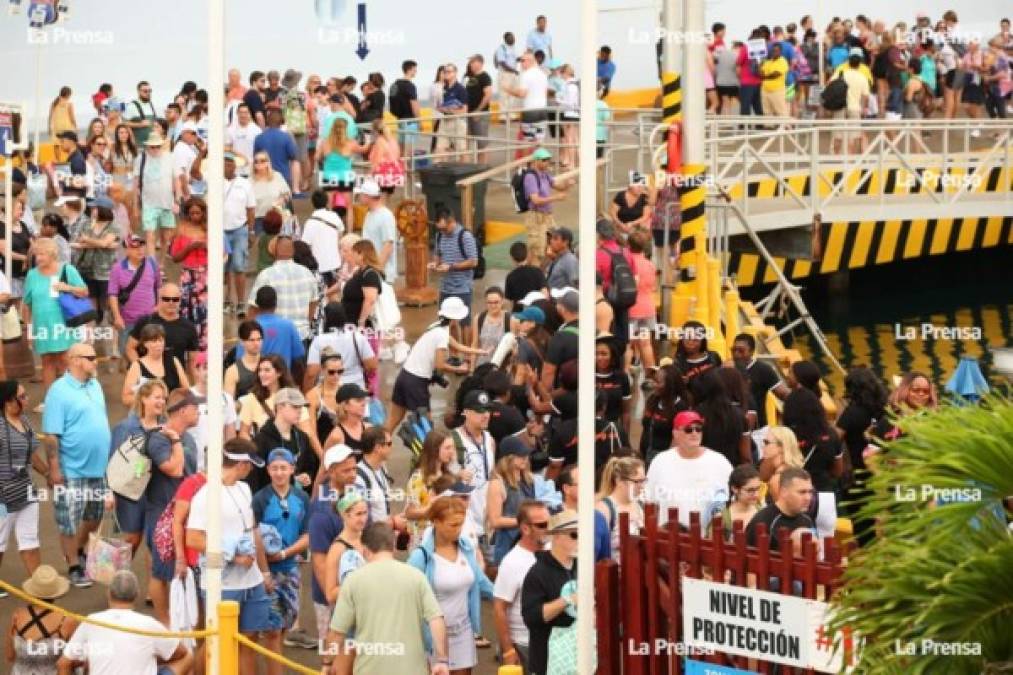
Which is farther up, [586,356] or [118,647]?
[586,356]

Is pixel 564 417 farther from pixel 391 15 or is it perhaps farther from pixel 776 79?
pixel 391 15

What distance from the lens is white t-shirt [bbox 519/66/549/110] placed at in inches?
1134

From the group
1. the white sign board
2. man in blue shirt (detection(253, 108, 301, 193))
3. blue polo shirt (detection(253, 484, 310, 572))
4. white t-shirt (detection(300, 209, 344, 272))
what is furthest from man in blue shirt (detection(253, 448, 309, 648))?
man in blue shirt (detection(253, 108, 301, 193))

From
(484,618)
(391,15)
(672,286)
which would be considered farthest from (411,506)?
(391,15)

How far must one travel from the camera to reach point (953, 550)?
7051mm

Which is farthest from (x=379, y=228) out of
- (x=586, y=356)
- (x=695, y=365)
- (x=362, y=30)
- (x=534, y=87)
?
(x=362, y=30)

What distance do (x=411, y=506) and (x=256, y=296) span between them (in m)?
3.21

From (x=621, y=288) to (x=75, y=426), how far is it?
516 cm

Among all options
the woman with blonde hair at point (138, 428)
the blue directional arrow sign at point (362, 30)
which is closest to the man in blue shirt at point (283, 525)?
the woman with blonde hair at point (138, 428)

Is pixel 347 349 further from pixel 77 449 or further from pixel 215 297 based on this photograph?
pixel 215 297

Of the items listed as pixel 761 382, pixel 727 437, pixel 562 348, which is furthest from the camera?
pixel 761 382

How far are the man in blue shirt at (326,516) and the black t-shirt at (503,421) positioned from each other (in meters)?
1.48

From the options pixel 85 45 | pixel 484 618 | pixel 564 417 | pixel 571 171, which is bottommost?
pixel 484 618

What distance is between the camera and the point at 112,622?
10.7 m
